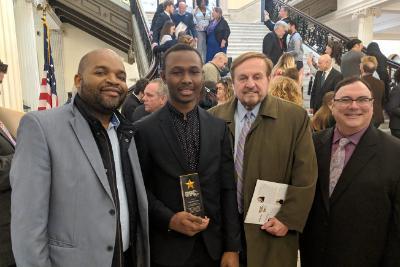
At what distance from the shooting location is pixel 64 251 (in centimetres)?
145

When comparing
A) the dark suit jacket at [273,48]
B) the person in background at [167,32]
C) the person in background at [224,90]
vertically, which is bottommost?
the person in background at [224,90]

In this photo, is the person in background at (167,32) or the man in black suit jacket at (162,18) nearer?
the person in background at (167,32)

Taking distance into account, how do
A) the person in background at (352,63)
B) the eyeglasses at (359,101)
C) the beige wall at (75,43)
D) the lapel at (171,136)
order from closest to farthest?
the lapel at (171,136)
the eyeglasses at (359,101)
the person in background at (352,63)
the beige wall at (75,43)

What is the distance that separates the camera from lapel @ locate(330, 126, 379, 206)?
1.93 meters

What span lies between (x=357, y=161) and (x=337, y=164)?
0.38 feet

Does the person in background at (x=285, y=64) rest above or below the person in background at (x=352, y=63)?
below

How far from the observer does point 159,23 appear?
766 cm

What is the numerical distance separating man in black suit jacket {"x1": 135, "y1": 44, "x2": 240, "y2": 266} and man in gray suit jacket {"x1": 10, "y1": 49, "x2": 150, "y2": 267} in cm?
12

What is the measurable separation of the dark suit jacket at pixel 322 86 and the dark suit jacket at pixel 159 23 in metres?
3.66

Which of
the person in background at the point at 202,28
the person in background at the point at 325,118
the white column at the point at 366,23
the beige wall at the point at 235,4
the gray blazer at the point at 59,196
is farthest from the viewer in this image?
the beige wall at the point at 235,4

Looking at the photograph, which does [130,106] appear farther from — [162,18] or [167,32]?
[162,18]

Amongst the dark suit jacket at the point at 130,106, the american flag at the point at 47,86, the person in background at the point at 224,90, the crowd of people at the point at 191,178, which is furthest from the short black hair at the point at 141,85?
the american flag at the point at 47,86

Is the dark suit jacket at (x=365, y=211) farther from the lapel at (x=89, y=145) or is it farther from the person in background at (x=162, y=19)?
the person in background at (x=162, y=19)

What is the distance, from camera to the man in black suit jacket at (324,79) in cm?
507
